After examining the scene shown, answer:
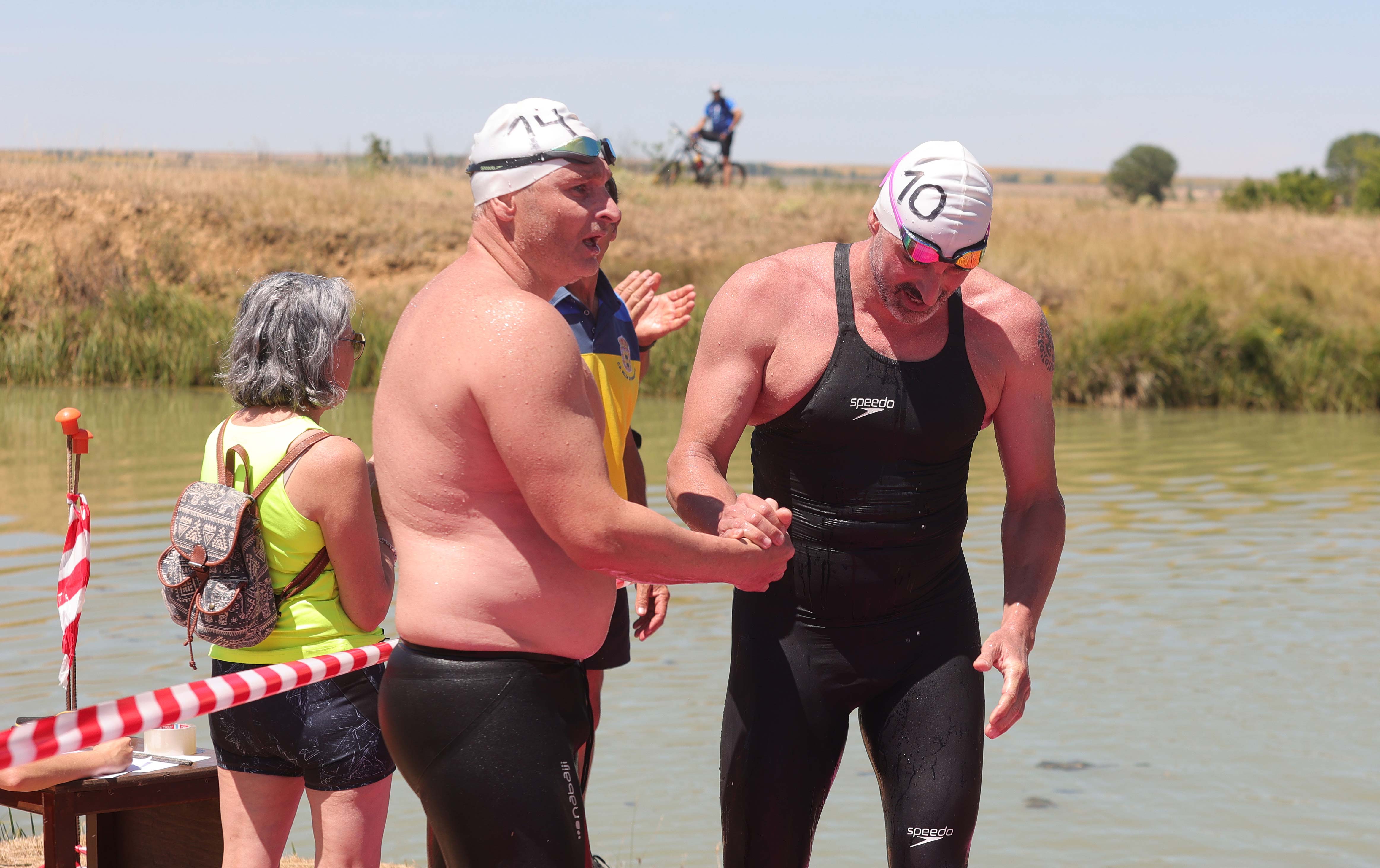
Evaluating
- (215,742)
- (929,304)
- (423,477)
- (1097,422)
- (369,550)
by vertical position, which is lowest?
(1097,422)

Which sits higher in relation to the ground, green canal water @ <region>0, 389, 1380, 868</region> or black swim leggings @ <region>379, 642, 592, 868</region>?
black swim leggings @ <region>379, 642, 592, 868</region>

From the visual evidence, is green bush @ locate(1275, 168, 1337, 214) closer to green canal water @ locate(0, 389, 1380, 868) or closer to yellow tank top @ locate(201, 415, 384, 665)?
green canal water @ locate(0, 389, 1380, 868)

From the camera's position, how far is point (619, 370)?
4.32 meters

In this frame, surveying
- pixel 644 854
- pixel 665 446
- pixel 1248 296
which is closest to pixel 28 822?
pixel 644 854

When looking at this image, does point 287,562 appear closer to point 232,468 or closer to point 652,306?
point 232,468

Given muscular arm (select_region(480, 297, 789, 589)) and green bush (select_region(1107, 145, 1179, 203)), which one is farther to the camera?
green bush (select_region(1107, 145, 1179, 203))

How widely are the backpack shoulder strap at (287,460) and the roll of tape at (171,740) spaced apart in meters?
0.87

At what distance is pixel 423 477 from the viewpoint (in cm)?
254

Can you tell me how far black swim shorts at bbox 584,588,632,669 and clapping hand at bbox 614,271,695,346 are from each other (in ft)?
2.84

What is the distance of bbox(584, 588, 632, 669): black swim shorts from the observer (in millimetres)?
4355

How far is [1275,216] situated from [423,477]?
3448cm

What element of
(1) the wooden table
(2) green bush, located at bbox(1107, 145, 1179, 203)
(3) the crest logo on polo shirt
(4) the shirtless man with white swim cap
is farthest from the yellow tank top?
(2) green bush, located at bbox(1107, 145, 1179, 203)

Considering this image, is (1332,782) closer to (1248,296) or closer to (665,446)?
(665,446)

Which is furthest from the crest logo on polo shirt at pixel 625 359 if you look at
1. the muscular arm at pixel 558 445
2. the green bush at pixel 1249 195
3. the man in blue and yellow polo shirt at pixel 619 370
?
the green bush at pixel 1249 195
